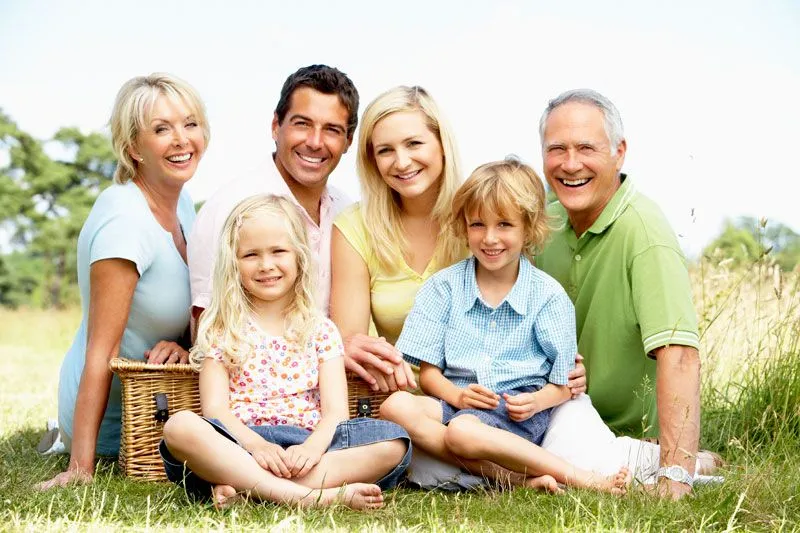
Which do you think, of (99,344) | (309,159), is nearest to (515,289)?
(309,159)

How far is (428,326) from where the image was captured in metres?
3.89

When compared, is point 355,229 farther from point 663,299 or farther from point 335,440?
point 663,299

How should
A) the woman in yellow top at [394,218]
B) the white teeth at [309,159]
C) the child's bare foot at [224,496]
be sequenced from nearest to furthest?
the child's bare foot at [224,496]
the woman in yellow top at [394,218]
the white teeth at [309,159]

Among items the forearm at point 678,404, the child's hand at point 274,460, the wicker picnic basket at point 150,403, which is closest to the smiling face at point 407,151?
the wicker picnic basket at point 150,403

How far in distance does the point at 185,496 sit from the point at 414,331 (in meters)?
1.14

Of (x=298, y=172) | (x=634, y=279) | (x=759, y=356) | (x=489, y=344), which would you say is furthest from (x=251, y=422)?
(x=759, y=356)

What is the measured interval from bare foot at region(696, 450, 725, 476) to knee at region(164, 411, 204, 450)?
2.22m

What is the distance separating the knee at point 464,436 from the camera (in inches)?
140

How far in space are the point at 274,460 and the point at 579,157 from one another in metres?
1.85

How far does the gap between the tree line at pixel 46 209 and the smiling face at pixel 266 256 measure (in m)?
21.1

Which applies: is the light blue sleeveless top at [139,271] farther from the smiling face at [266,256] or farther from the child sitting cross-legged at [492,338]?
the child sitting cross-legged at [492,338]

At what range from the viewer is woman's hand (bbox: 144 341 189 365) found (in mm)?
3980

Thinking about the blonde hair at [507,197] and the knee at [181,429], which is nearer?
the knee at [181,429]

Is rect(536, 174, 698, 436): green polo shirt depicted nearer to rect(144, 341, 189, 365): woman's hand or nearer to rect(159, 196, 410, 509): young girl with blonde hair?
rect(159, 196, 410, 509): young girl with blonde hair
